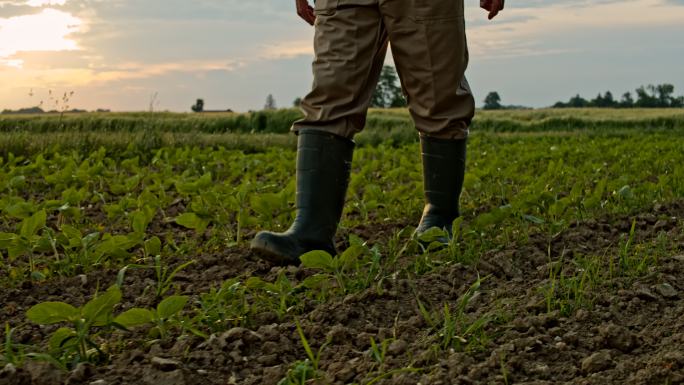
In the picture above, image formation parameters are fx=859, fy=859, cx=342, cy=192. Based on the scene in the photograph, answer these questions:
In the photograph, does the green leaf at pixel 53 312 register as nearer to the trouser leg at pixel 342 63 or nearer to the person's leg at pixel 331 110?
the person's leg at pixel 331 110

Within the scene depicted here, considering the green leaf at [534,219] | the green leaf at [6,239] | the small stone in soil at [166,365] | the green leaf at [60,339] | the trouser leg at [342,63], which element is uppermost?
the trouser leg at [342,63]

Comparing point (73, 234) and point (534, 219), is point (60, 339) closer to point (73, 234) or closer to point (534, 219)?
point (73, 234)

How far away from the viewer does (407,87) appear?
3.71 m

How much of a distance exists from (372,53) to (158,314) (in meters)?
1.64

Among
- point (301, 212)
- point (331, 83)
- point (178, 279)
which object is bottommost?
point (178, 279)

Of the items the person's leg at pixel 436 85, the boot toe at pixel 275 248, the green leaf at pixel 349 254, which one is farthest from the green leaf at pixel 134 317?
the person's leg at pixel 436 85

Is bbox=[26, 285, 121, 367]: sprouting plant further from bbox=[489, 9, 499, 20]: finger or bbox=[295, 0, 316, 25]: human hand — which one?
bbox=[489, 9, 499, 20]: finger

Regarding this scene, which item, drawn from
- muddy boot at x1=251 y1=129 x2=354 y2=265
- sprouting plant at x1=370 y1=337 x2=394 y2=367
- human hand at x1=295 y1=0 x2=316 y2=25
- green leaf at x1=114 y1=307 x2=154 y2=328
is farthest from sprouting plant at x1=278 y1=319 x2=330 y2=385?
human hand at x1=295 y1=0 x2=316 y2=25

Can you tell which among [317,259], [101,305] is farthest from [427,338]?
[101,305]

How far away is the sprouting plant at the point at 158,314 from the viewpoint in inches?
86.7

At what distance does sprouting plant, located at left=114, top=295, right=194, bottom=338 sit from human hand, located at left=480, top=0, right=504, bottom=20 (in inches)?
87.6

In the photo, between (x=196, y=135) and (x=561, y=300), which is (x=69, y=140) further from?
(x=561, y=300)

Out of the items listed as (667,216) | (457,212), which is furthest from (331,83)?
(667,216)

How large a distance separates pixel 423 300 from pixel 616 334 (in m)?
0.66
